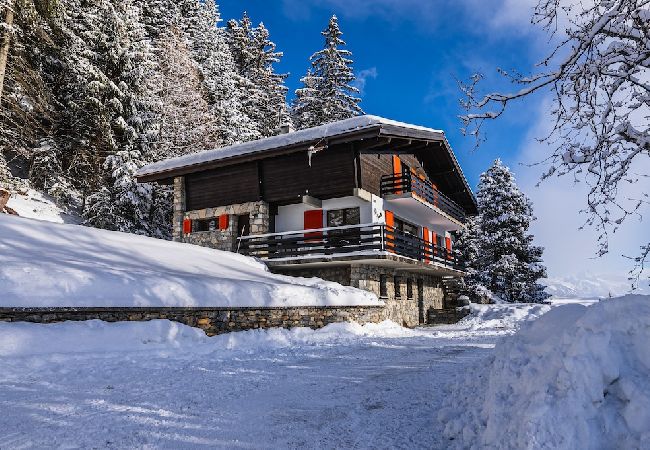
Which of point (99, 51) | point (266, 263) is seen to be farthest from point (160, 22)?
point (266, 263)

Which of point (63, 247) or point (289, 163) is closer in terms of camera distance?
point (63, 247)

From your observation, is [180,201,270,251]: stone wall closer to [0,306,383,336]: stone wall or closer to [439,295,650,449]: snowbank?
[0,306,383,336]: stone wall

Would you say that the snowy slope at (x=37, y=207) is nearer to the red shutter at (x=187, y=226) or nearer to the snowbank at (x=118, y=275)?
the red shutter at (x=187, y=226)

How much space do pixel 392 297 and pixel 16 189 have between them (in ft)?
59.4

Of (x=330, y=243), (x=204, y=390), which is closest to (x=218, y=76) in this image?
(x=330, y=243)

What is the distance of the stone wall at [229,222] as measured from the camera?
2073cm

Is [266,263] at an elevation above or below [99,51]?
below

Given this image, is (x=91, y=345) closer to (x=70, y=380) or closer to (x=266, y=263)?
(x=70, y=380)

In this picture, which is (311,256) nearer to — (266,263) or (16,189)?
(266,263)

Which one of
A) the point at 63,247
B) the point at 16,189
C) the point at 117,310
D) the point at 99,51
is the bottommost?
the point at 117,310

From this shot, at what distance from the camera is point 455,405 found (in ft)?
14.5

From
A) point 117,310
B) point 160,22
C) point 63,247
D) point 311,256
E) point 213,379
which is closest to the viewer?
point 213,379

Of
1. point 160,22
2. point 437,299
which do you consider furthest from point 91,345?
point 160,22

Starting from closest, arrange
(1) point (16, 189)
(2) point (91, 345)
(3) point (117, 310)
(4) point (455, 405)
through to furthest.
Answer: (4) point (455, 405), (2) point (91, 345), (3) point (117, 310), (1) point (16, 189)
